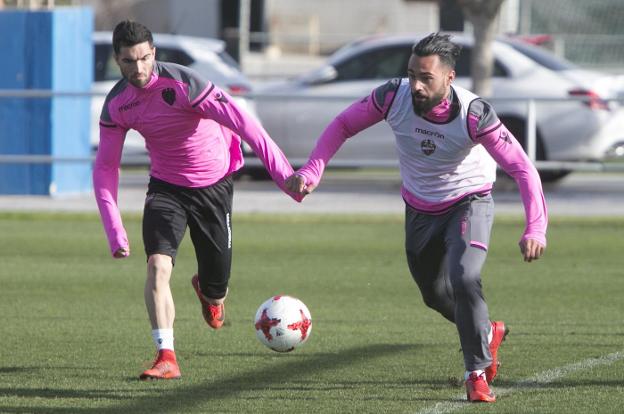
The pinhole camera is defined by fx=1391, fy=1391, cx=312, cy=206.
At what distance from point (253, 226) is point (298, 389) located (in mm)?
8741

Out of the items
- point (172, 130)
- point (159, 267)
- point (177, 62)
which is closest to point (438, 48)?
point (172, 130)

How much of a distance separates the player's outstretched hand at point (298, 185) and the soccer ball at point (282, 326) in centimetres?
95

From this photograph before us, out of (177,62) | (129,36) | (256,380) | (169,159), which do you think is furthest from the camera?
(177,62)

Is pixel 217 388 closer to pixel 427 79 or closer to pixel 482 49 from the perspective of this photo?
pixel 427 79

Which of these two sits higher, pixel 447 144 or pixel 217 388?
pixel 447 144

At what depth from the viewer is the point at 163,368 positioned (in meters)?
7.67

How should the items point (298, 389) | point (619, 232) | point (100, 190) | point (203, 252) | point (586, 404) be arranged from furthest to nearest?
point (619, 232)
point (203, 252)
point (100, 190)
point (298, 389)
point (586, 404)

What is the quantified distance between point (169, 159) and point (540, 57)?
12371 millimetres

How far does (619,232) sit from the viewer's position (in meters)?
15.5

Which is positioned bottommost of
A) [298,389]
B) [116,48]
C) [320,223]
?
[320,223]

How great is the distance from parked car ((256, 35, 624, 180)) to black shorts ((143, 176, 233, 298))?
31.2ft

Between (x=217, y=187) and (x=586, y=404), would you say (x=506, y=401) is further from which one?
(x=217, y=187)

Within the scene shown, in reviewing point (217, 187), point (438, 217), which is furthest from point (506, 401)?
point (217, 187)

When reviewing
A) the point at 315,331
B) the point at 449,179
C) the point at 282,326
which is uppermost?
the point at 449,179
